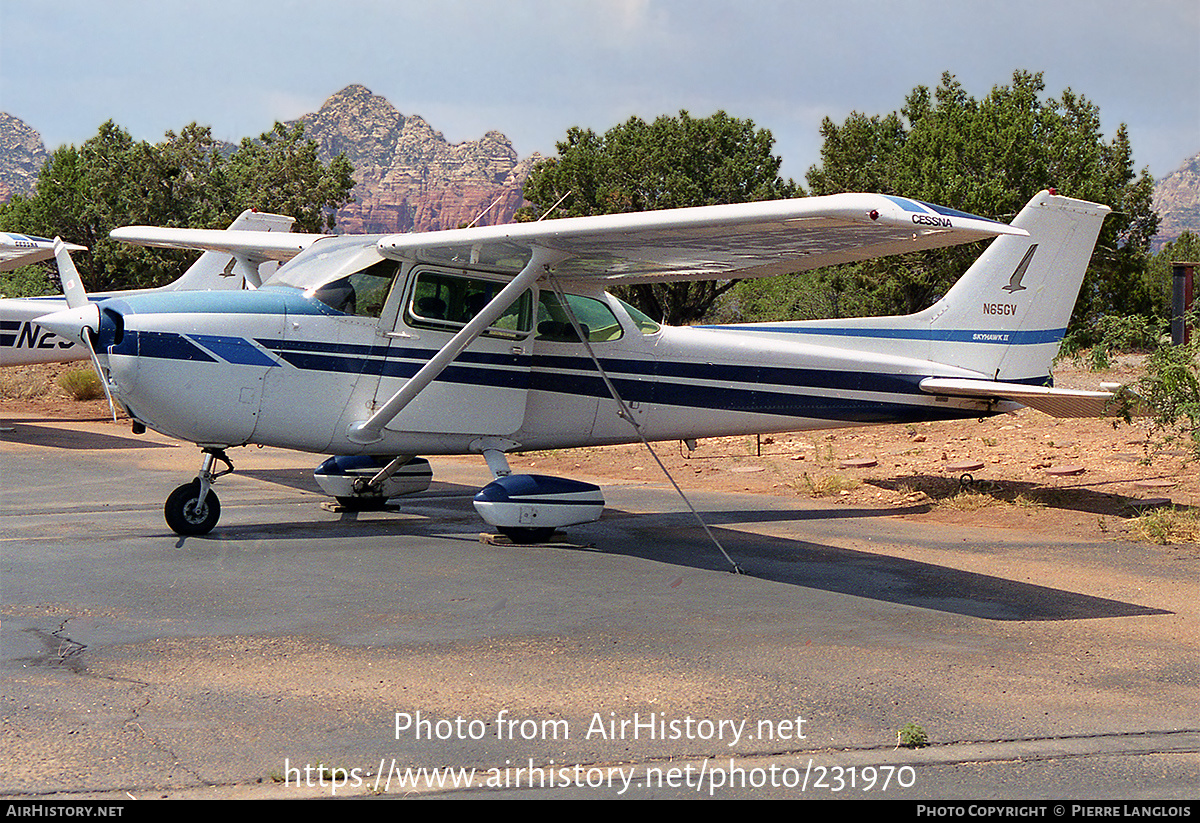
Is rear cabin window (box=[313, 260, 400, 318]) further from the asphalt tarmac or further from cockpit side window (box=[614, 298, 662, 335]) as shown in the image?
cockpit side window (box=[614, 298, 662, 335])

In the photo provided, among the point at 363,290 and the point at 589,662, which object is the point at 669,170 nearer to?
the point at 363,290

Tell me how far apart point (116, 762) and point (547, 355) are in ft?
19.6

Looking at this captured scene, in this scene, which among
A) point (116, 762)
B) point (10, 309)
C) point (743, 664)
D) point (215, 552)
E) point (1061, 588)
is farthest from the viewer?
point (10, 309)

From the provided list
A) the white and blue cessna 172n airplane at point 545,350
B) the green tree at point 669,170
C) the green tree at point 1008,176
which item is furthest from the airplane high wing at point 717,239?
the green tree at point 669,170

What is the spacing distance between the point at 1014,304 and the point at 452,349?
578cm

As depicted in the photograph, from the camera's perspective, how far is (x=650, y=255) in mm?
8492

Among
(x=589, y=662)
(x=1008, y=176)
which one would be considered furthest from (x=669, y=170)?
(x=589, y=662)

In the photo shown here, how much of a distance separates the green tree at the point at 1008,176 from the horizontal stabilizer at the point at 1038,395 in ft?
78.2

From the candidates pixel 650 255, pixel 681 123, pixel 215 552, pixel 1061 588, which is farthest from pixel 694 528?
pixel 681 123

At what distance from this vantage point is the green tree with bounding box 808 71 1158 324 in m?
34.8

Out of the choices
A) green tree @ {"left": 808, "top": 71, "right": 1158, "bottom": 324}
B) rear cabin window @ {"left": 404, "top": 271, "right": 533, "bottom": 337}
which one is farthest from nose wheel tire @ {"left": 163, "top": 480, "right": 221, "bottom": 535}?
green tree @ {"left": 808, "top": 71, "right": 1158, "bottom": 324}

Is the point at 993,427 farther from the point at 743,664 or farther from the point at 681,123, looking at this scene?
the point at 681,123

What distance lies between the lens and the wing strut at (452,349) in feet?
27.4

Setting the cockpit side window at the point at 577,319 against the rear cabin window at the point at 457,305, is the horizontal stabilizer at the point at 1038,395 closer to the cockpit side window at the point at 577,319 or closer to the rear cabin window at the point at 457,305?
the cockpit side window at the point at 577,319
